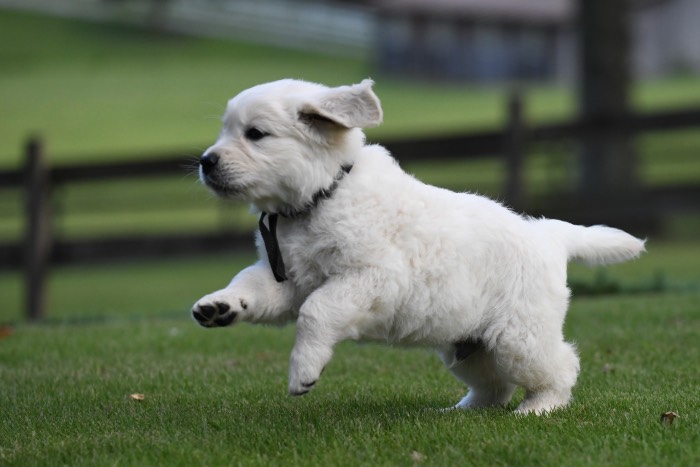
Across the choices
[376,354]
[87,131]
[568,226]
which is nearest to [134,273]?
[87,131]

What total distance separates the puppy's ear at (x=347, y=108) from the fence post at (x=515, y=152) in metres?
6.94

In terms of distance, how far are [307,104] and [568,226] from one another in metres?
1.66

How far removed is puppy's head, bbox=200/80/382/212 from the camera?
482 cm

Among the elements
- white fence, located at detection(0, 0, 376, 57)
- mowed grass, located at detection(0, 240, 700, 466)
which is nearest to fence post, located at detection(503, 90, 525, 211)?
mowed grass, located at detection(0, 240, 700, 466)

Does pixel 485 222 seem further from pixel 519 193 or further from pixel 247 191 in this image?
pixel 519 193

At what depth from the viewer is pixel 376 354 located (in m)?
7.55

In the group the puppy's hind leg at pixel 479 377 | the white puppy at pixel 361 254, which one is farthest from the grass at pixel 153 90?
the white puppy at pixel 361 254

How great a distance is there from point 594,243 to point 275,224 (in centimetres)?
171

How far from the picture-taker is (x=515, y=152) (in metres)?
11.9

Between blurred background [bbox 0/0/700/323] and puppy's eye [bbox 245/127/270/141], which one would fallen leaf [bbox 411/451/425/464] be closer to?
puppy's eye [bbox 245/127/270/141]

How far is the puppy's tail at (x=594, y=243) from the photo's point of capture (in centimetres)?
552

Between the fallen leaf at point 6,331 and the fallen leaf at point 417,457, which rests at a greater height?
the fallen leaf at point 417,457

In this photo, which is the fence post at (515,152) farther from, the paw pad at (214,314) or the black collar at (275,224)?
the paw pad at (214,314)

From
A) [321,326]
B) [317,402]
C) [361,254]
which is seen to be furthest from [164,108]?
[321,326]
